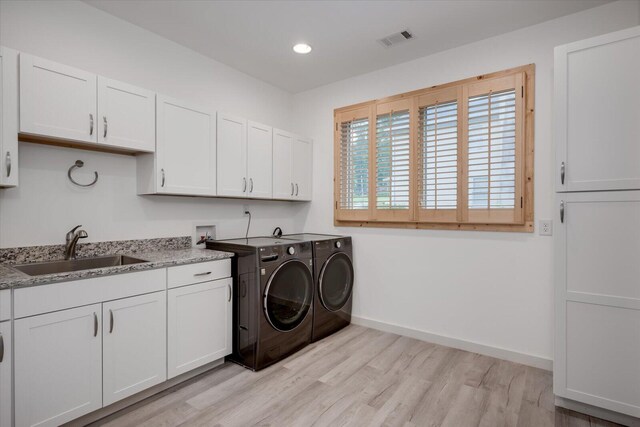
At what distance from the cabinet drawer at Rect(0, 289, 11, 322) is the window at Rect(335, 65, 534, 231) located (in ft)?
8.85

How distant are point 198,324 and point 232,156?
4.67ft

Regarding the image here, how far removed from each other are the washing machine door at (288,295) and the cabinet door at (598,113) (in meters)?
1.95

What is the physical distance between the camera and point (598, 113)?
6.23 ft

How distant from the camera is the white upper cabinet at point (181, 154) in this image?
243 centimetres

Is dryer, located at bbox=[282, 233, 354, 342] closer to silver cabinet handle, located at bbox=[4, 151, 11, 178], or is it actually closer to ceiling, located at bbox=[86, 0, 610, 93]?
ceiling, located at bbox=[86, 0, 610, 93]

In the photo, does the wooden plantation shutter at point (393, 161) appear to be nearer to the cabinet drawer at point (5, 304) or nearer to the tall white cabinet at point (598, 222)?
the tall white cabinet at point (598, 222)

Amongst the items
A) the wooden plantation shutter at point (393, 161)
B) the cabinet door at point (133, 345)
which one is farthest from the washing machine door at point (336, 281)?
the cabinet door at point (133, 345)

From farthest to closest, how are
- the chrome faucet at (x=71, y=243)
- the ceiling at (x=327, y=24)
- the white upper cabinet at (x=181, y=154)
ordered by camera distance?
the white upper cabinet at (x=181, y=154) < the ceiling at (x=327, y=24) < the chrome faucet at (x=71, y=243)

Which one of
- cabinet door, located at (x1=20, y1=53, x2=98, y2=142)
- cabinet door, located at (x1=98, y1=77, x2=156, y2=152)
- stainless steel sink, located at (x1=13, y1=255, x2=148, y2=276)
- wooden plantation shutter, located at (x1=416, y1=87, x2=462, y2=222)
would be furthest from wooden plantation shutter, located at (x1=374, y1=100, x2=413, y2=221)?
cabinet door, located at (x1=20, y1=53, x2=98, y2=142)

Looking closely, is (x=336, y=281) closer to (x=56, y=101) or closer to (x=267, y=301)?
(x=267, y=301)

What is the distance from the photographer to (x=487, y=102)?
2723 millimetres

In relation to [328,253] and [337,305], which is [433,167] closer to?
[328,253]

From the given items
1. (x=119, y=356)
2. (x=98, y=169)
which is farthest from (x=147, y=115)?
(x=119, y=356)

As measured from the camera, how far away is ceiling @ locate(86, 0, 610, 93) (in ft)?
7.56
